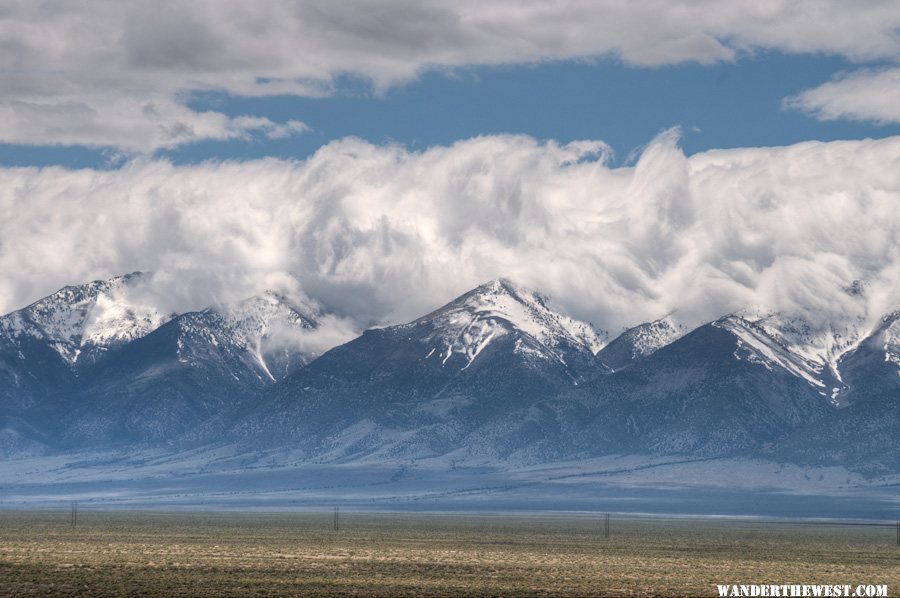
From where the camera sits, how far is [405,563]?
11831 cm

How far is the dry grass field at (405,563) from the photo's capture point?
93062 mm

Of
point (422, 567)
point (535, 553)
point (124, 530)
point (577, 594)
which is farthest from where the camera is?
point (124, 530)

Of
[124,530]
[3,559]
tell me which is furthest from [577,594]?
[124,530]

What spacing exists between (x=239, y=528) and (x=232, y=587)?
108 m

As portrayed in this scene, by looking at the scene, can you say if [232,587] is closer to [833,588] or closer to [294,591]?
[294,591]

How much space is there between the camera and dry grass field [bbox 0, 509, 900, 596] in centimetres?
9306

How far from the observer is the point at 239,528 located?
198 m

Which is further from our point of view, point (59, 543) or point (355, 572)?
point (59, 543)

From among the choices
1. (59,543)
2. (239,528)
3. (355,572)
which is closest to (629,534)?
(239,528)

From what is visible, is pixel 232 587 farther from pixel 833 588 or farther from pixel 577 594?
pixel 833 588

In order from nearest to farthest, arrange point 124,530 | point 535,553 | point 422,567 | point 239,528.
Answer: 1. point 422,567
2. point 535,553
3. point 124,530
4. point 239,528

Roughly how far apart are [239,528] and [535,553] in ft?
226

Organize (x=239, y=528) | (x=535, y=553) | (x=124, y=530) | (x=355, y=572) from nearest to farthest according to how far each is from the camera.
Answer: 1. (x=355, y=572)
2. (x=535, y=553)
3. (x=124, y=530)
4. (x=239, y=528)

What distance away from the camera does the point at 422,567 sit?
113812 mm
